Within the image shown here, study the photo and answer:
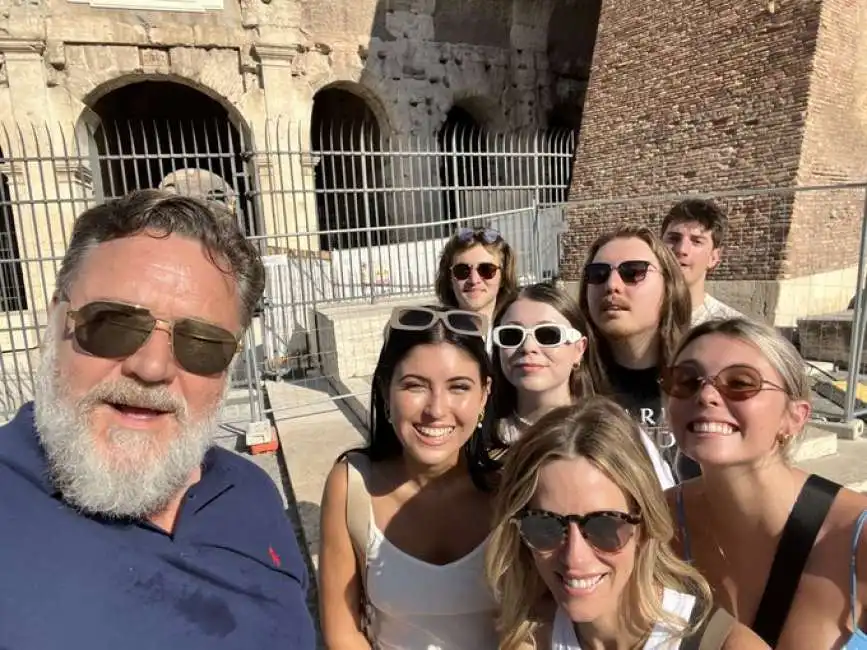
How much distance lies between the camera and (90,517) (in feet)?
4.49

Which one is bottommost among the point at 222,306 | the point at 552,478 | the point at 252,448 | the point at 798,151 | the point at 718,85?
the point at 252,448

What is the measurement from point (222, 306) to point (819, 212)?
1051cm

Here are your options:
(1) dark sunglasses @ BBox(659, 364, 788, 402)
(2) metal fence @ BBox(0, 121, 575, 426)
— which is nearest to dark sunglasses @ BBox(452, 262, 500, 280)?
(1) dark sunglasses @ BBox(659, 364, 788, 402)

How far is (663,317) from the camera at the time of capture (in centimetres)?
243

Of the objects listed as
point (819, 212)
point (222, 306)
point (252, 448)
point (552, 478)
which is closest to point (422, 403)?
point (552, 478)

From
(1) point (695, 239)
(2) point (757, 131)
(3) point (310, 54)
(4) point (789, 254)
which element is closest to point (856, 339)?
(1) point (695, 239)

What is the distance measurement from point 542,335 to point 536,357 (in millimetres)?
88

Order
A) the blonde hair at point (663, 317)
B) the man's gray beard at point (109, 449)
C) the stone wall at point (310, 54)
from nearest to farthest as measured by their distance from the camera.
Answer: the man's gray beard at point (109, 449)
the blonde hair at point (663, 317)
the stone wall at point (310, 54)

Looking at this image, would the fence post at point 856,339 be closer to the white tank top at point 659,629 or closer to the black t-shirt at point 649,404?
the black t-shirt at point 649,404

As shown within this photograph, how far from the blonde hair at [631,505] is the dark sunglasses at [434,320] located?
0.41 meters

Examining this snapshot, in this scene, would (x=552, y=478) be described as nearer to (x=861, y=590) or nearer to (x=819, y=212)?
(x=861, y=590)

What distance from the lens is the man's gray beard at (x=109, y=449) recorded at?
4.42ft

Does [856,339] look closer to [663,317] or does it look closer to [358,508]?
[663,317]

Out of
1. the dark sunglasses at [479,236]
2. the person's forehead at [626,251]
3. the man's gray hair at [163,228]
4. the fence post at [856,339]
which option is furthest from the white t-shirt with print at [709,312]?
the fence post at [856,339]
